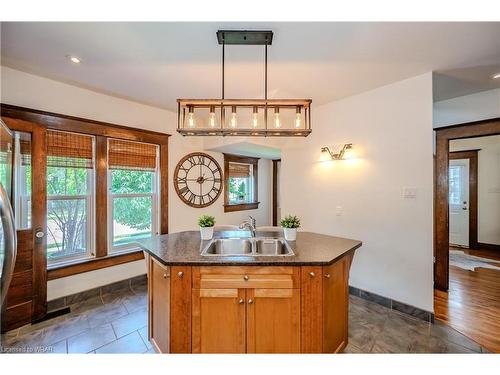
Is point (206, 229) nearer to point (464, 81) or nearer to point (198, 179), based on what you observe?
point (198, 179)

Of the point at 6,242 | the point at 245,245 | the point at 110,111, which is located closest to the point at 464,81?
the point at 245,245

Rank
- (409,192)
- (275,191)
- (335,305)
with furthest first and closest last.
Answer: (275,191) < (409,192) < (335,305)

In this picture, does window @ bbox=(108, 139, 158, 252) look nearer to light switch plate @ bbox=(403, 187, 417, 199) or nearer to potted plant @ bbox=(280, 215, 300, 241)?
potted plant @ bbox=(280, 215, 300, 241)

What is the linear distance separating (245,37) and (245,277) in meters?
1.79

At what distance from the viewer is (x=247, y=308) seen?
1533mm

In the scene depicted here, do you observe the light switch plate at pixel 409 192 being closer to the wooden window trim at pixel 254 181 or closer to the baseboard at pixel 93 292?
the wooden window trim at pixel 254 181

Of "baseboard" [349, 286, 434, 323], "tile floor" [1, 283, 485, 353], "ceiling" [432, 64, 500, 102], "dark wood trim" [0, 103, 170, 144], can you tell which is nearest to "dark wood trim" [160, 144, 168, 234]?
"dark wood trim" [0, 103, 170, 144]

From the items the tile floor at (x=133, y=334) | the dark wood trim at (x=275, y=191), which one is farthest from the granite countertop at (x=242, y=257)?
the dark wood trim at (x=275, y=191)

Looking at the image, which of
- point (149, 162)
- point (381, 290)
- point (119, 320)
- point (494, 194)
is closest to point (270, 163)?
point (149, 162)

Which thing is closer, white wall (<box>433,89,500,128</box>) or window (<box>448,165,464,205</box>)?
white wall (<box>433,89,500,128</box>)

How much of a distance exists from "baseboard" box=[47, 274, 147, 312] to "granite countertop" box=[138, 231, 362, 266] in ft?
4.71

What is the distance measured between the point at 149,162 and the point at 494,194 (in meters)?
6.62

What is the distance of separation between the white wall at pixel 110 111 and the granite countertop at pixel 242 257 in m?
1.44

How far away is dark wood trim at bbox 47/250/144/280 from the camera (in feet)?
8.15
